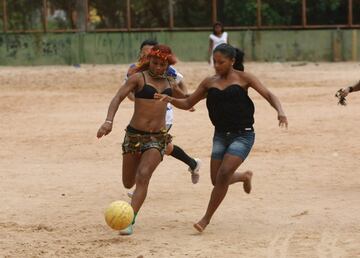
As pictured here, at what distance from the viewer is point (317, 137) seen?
599 inches

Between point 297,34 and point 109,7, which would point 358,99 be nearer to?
point 297,34

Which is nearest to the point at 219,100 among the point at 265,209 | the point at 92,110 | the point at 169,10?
the point at 265,209

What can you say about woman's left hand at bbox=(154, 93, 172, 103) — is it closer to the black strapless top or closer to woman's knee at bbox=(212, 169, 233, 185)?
the black strapless top

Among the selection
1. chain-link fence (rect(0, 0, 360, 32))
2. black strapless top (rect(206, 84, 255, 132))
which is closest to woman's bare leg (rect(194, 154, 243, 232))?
black strapless top (rect(206, 84, 255, 132))

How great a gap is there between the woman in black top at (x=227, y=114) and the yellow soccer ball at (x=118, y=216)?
26.0 inches

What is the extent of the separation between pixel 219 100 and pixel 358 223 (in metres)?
1.78

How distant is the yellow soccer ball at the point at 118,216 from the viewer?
27.1ft

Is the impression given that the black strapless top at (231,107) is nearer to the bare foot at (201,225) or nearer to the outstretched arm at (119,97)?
the outstretched arm at (119,97)

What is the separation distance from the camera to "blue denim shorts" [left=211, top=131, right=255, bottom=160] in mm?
8633

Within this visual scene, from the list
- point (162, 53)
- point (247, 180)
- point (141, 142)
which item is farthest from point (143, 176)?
point (247, 180)

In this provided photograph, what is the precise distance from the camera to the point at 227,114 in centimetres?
866

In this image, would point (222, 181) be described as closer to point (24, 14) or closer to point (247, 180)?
point (247, 180)

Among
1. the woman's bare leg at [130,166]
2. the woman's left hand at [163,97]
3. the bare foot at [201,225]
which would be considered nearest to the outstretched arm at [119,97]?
the woman's left hand at [163,97]

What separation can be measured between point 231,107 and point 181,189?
2685 mm
